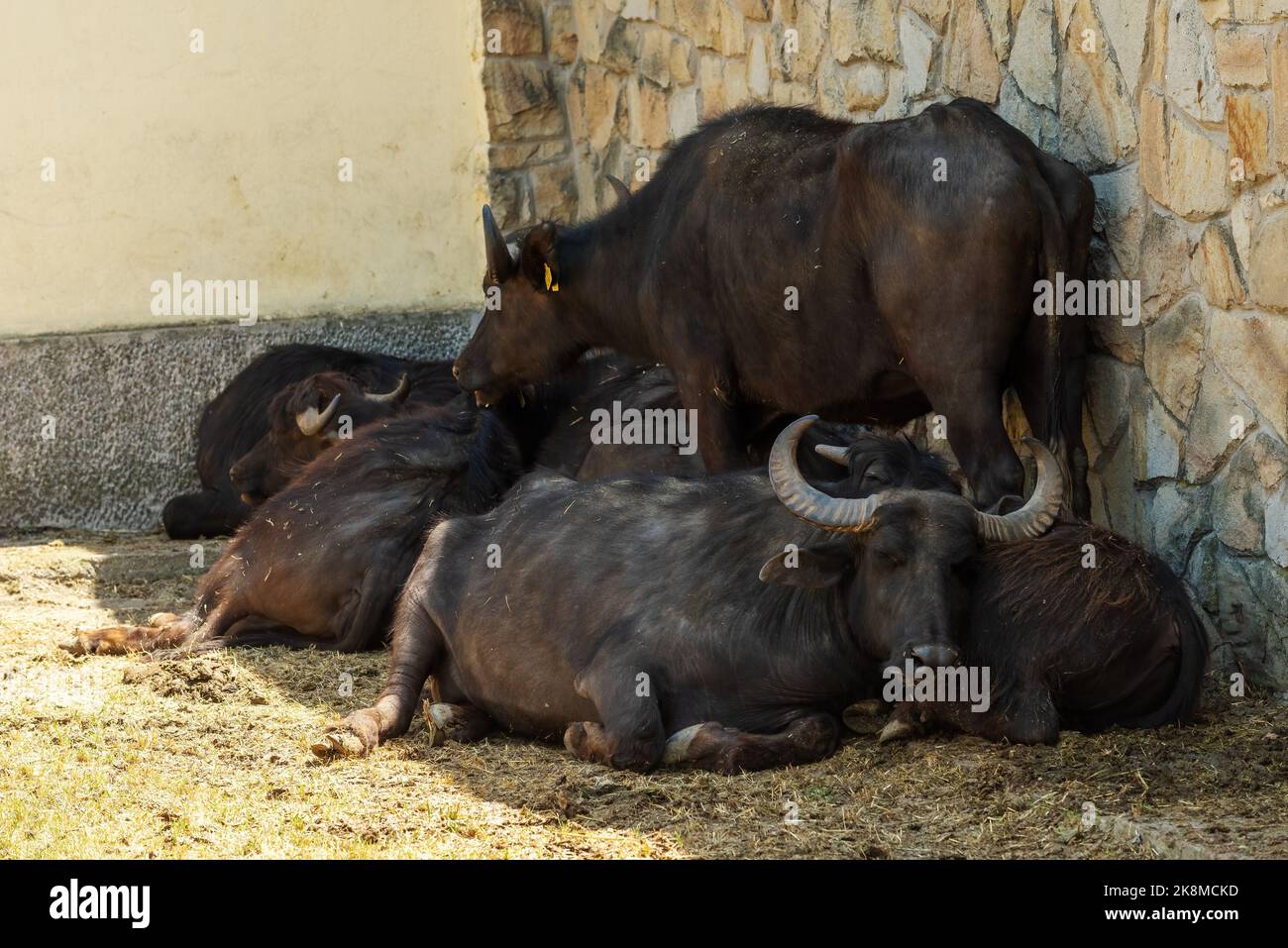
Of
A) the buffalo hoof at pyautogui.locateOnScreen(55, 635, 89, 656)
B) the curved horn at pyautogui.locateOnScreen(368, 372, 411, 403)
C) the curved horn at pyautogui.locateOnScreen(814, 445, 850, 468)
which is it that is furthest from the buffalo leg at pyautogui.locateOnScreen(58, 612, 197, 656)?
the curved horn at pyautogui.locateOnScreen(814, 445, 850, 468)

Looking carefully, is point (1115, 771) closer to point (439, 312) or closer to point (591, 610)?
point (591, 610)

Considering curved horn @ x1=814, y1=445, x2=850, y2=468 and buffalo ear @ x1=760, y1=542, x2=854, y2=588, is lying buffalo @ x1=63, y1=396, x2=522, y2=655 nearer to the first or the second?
curved horn @ x1=814, y1=445, x2=850, y2=468

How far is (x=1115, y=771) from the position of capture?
16.2 feet

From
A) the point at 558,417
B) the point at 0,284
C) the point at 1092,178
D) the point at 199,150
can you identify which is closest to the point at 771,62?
the point at 558,417

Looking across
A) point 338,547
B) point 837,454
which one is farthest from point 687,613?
point 338,547

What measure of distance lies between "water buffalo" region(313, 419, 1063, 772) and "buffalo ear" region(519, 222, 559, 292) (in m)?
1.67

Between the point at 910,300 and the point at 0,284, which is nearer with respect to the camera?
the point at 910,300

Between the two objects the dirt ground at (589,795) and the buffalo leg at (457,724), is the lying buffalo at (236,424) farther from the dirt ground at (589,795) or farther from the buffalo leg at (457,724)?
the buffalo leg at (457,724)

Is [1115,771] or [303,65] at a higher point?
[303,65]

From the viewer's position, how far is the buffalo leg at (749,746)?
5.30m

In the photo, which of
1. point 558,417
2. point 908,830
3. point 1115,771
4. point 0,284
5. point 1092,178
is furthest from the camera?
point 0,284

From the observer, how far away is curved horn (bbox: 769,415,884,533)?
17.4ft

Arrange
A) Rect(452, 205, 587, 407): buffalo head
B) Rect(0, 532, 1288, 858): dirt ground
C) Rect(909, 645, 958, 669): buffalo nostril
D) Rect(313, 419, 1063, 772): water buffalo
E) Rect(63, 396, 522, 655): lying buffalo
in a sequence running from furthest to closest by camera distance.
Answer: Rect(452, 205, 587, 407): buffalo head, Rect(63, 396, 522, 655): lying buffalo, Rect(313, 419, 1063, 772): water buffalo, Rect(909, 645, 958, 669): buffalo nostril, Rect(0, 532, 1288, 858): dirt ground

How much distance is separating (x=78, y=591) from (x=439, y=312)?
322 centimetres
